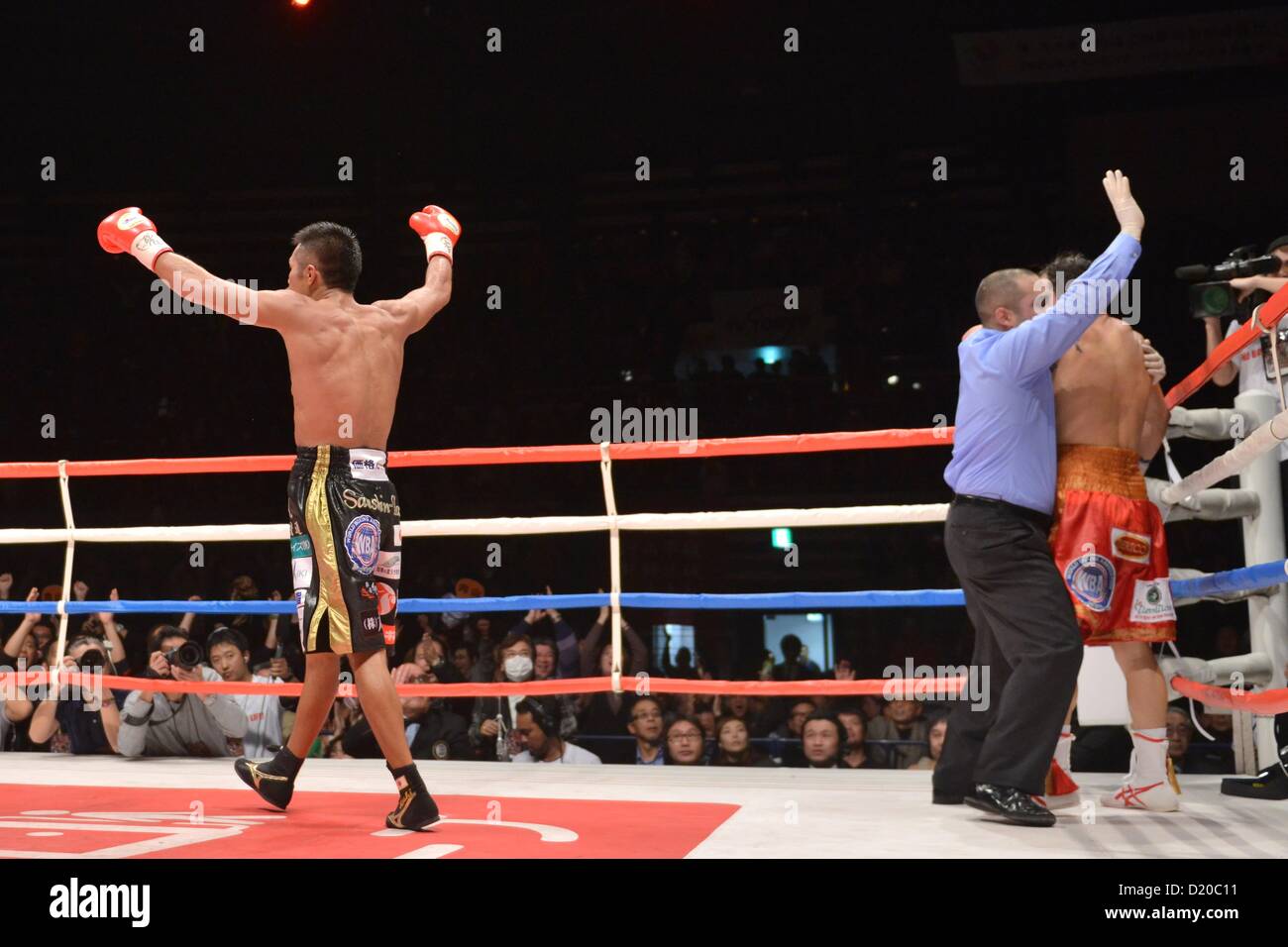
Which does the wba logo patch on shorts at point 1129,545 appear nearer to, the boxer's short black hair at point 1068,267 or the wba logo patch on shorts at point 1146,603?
the wba logo patch on shorts at point 1146,603

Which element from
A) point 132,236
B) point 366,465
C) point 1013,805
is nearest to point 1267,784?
point 1013,805

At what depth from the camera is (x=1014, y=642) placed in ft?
6.88

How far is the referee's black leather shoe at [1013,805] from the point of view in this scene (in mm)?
2010

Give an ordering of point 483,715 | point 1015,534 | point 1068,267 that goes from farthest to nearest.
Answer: point 483,715
point 1068,267
point 1015,534

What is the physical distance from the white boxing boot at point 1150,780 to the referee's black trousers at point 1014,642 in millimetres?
300

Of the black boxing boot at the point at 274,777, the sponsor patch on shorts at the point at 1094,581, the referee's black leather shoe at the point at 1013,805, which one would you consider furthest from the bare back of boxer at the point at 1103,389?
the black boxing boot at the point at 274,777

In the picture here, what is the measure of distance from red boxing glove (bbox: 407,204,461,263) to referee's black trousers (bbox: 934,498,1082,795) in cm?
124

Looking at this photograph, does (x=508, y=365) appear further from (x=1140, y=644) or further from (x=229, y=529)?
(x=1140, y=644)

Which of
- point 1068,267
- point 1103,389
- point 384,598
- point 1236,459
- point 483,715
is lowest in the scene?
point 483,715

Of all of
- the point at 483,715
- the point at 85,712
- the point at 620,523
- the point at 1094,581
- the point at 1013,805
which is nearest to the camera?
the point at 1013,805

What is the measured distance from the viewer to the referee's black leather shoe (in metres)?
2.01

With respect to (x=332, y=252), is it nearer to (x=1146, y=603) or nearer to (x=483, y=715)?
(x=1146, y=603)

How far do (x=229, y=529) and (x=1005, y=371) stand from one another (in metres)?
2.15

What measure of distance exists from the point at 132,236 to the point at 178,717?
1701 millimetres
